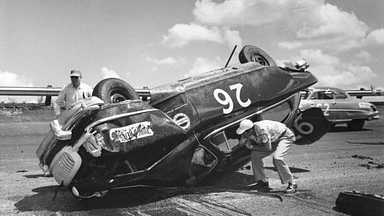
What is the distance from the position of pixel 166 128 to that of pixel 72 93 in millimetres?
2350

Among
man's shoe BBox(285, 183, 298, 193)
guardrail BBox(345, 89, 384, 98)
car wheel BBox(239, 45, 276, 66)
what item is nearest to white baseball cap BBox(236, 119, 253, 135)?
man's shoe BBox(285, 183, 298, 193)

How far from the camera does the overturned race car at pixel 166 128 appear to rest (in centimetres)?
441

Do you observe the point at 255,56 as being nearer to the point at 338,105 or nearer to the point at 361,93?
the point at 338,105

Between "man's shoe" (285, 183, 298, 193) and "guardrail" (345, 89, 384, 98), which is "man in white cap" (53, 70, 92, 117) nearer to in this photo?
"man's shoe" (285, 183, 298, 193)

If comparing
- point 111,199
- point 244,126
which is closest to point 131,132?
point 111,199

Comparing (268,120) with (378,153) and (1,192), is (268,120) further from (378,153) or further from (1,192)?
(378,153)

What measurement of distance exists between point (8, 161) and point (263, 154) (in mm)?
5147

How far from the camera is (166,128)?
470 cm

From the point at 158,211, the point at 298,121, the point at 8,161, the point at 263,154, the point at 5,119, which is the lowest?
the point at 158,211

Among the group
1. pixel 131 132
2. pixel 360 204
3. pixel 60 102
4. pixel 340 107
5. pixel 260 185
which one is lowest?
pixel 360 204

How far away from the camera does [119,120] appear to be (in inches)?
176

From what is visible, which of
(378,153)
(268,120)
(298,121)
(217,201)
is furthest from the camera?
(378,153)

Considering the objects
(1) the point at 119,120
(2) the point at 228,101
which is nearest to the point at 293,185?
(2) the point at 228,101

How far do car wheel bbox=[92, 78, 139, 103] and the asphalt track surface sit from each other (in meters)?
1.31
